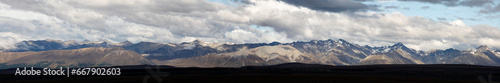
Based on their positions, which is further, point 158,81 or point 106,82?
point 106,82

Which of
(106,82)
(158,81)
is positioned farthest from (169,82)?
(106,82)

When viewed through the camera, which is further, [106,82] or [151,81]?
[106,82]

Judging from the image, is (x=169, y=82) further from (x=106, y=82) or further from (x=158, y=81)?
(x=106, y=82)

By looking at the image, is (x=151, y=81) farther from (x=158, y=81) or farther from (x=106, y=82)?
(x=106, y=82)

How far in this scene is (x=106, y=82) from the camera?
200 meters

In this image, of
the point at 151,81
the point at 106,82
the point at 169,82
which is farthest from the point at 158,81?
the point at 106,82

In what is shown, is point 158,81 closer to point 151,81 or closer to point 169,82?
point 151,81

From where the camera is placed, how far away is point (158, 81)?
598 ft

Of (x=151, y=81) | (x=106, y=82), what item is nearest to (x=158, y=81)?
(x=151, y=81)

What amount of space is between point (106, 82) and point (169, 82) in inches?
1256

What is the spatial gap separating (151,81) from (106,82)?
109ft

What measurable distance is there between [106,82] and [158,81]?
34.9 meters

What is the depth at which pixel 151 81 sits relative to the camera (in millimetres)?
180750

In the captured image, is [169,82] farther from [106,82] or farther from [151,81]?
[106,82]
